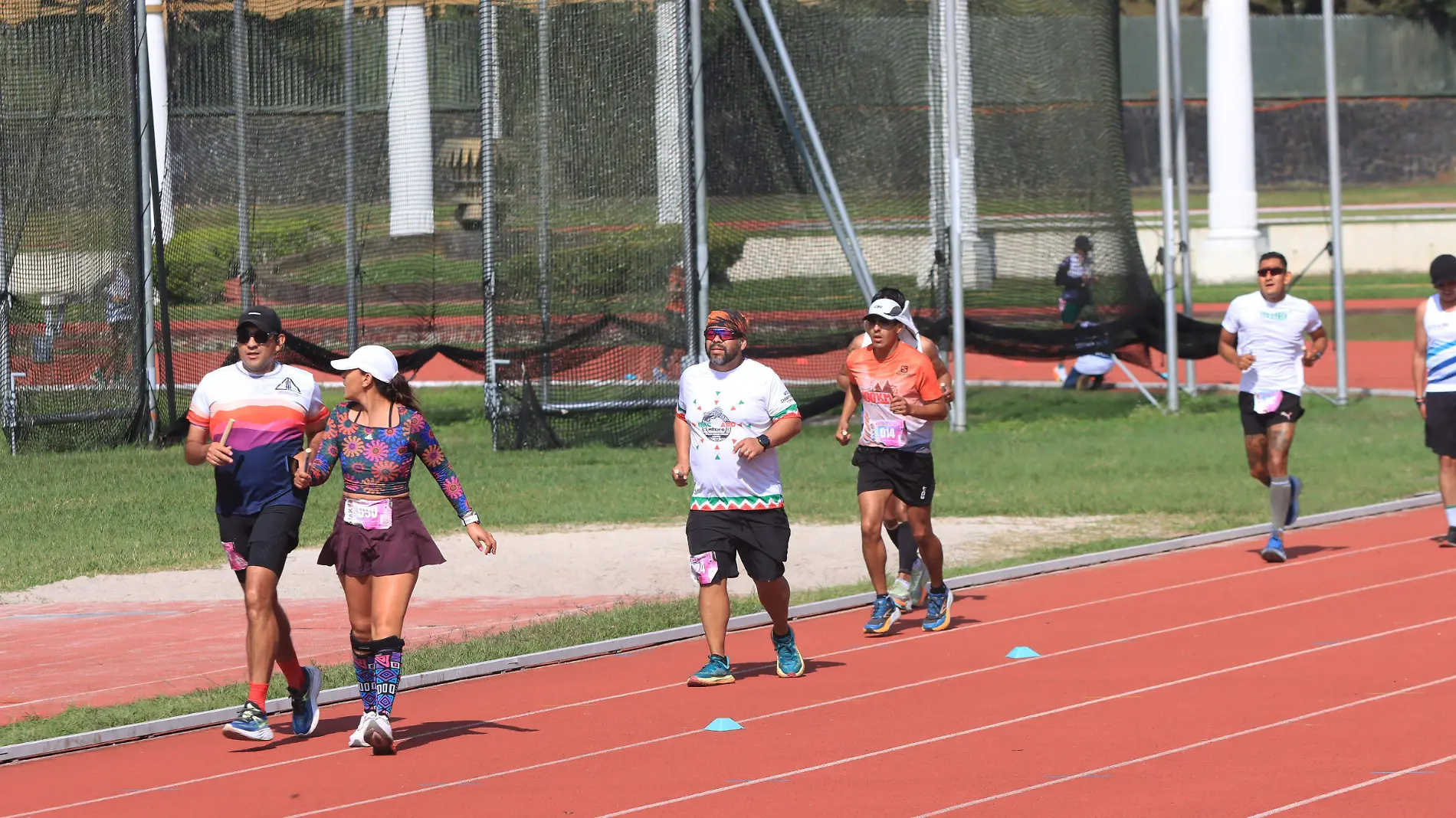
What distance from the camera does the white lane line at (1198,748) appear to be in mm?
7285

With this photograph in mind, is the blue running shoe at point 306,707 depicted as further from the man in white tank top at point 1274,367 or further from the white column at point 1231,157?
the white column at point 1231,157

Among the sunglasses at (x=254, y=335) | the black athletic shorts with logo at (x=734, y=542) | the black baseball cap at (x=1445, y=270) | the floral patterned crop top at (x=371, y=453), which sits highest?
the black baseball cap at (x=1445, y=270)

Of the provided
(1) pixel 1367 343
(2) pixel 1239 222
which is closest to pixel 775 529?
(1) pixel 1367 343

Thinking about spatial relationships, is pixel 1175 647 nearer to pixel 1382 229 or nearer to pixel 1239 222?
pixel 1239 222

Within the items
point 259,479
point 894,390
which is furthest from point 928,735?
point 259,479

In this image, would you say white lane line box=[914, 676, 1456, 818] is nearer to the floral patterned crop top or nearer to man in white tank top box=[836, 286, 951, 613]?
the floral patterned crop top

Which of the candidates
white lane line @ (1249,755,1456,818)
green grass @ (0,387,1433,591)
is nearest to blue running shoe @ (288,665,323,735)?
white lane line @ (1249,755,1456,818)

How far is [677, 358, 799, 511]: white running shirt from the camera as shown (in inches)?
380

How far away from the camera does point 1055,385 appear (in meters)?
26.8

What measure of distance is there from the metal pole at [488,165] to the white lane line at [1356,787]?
14055 millimetres

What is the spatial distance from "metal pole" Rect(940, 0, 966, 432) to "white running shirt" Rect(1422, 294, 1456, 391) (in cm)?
836

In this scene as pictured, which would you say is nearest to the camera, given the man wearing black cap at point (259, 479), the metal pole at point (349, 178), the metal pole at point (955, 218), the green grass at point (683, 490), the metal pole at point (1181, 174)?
the man wearing black cap at point (259, 479)

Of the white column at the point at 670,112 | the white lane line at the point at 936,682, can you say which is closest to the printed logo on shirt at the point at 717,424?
the white lane line at the point at 936,682

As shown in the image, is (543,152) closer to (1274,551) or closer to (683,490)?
(683,490)
